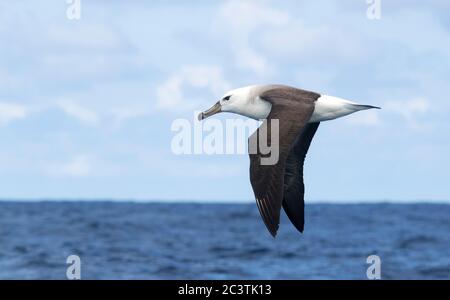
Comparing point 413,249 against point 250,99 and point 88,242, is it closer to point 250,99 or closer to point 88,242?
point 88,242

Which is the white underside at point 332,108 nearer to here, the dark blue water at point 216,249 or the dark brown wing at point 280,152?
the dark brown wing at point 280,152

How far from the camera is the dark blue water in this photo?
39.2 meters

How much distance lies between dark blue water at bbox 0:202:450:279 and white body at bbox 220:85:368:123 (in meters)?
23.1

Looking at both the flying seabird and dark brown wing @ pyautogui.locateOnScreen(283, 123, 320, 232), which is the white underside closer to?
the flying seabird

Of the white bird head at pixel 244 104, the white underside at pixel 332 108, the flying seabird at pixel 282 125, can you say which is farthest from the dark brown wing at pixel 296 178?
the white underside at pixel 332 108

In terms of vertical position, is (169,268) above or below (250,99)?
below

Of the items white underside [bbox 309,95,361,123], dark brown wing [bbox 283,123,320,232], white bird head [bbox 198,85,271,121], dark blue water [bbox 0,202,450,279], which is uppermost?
white bird head [bbox 198,85,271,121]

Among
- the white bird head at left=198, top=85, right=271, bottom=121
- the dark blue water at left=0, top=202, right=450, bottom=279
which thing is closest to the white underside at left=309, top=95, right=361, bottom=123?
the white bird head at left=198, top=85, right=271, bottom=121

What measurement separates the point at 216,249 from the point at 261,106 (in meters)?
35.1

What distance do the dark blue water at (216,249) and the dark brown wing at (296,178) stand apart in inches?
877

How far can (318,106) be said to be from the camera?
13586 millimetres
